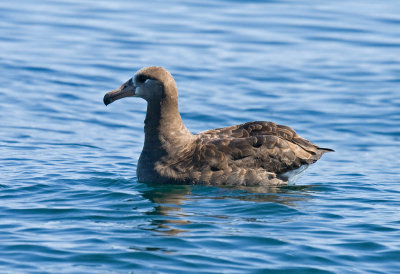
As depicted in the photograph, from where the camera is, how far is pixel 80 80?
21.6m

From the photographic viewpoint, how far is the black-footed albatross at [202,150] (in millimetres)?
13523

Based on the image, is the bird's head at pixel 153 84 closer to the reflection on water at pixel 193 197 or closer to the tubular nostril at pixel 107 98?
the tubular nostril at pixel 107 98

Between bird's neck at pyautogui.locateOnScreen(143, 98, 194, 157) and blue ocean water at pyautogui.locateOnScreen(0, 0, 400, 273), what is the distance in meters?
0.69

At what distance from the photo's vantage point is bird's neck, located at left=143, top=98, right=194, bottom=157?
1380 centimetres

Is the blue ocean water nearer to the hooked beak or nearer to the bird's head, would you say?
the hooked beak

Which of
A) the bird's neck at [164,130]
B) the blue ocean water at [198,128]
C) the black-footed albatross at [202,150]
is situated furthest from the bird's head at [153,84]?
the blue ocean water at [198,128]

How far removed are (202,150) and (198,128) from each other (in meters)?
4.84

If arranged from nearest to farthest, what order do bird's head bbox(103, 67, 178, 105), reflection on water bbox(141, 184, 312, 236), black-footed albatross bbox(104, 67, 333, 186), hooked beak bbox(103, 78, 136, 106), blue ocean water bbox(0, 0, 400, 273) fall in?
blue ocean water bbox(0, 0, 400, 273) → reflection on water bbox(141, 184, 312, 236) → black-footed albatross bbox(104, 67, 333, 186) → bird's head bbox(103, 67, 178, 105) → hooked beak bbox(103, 78, 136, 106)

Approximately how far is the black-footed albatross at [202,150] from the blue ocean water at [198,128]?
0.30 metres

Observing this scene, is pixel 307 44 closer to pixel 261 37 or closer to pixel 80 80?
pixel 261 37

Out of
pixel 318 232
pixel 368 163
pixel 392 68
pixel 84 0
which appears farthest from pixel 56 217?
pixel 84 0

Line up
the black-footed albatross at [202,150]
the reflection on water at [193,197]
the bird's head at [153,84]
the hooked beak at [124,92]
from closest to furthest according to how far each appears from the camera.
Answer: the reflection on water at [193,197] → the black-footed albatross at [202,150] → the bird's head at [153,84] → the hooked beak at [124,92]

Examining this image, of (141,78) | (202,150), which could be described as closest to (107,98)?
(141,78)

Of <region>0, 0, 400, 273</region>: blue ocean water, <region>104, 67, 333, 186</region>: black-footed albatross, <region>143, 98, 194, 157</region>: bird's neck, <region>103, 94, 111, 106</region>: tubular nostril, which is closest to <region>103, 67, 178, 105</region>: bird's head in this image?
<region>104, 67, 333, 186</region>: black-footed albatross
